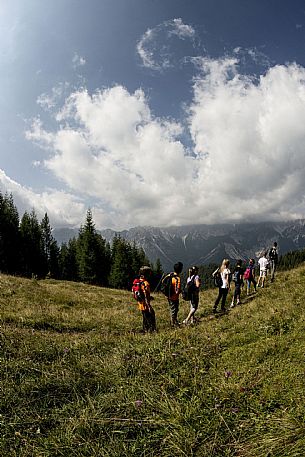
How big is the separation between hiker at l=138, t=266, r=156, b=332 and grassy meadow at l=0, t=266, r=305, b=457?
2.47 metres

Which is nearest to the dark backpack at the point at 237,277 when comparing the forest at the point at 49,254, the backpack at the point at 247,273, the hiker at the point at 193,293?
the backpack at the point at 247,273

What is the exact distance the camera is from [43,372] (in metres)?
5.69

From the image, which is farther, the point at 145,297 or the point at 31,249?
the point at 31,249

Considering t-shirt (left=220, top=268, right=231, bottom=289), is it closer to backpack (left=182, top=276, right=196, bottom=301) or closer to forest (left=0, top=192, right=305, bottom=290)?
backpack (left=182, top=276, right=196, bottom=301)

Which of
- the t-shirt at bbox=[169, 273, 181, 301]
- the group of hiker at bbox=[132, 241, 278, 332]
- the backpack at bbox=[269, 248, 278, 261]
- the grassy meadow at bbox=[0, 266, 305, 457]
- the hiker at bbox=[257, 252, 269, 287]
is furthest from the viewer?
the hiker at bbox=[257, 252, 269, 287]

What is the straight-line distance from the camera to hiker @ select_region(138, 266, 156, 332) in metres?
10.6

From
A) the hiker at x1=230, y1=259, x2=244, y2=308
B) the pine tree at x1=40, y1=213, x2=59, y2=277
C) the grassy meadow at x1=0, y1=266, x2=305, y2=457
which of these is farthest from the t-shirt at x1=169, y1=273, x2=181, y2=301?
the pine tree at x1=40, y1=213, x2=59, y2=277

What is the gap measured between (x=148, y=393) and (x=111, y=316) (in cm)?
1009

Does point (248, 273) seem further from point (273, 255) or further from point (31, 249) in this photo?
point (31, 249)

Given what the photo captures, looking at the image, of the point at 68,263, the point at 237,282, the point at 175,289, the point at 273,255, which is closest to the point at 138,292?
the point at 175,289

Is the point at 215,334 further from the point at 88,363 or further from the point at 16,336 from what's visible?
the point at 16,336

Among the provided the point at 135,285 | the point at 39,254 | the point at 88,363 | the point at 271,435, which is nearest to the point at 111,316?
the point at 135,285

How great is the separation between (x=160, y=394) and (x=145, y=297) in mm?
5739

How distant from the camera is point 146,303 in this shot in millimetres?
10648
